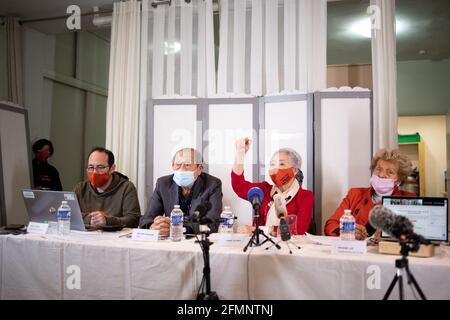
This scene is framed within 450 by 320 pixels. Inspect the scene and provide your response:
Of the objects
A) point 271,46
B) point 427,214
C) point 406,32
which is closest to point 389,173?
point 427,214

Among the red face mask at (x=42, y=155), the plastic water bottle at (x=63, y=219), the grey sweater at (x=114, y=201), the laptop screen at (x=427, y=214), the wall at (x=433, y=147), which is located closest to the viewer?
the laptop screen at (x=427, y=214)

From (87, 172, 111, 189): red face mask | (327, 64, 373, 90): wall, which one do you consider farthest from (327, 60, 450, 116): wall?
(87, 172, 111, 189): red face mask

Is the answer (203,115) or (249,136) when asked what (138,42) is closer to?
(203,115)

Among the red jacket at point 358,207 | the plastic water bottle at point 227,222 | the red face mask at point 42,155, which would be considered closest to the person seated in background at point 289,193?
the red jacket at point 358,207

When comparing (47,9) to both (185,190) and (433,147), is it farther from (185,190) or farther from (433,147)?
(433,147)

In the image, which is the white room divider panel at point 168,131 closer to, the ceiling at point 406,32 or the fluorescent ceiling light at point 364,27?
the ceiling at point 406,32

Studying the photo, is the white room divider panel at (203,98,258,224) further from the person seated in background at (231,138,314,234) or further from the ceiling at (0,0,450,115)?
the ceiling at (0,0,450,115)

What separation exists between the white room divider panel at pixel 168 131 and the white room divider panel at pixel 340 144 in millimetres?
1062

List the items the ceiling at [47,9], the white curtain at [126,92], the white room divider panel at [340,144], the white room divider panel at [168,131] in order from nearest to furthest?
1. the white room divider panel at [340,144]
2. the white room divider panel at [168,131]
3. the white curtain at [126,92]
4. the ceiling at [47,9]

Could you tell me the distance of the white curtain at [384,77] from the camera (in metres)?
2.90

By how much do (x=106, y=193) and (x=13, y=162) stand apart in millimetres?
1498

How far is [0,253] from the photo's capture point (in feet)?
6.48

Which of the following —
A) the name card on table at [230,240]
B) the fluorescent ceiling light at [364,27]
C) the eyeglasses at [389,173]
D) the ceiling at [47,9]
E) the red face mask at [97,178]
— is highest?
the fluorescent ceiling light at [364,27]

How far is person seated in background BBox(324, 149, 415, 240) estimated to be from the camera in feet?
6.83
